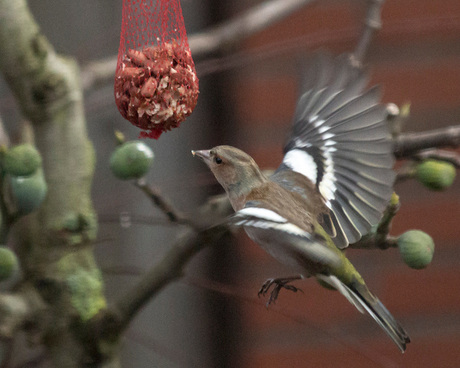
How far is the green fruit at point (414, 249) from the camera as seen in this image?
0.60m

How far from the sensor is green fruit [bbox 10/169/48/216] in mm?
599

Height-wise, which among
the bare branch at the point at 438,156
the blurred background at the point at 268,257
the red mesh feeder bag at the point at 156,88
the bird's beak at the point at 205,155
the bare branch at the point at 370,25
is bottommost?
the blurred background at the point at 268,257

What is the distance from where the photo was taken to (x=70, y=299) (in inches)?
26.3

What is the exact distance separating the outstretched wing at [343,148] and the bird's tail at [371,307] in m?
0.04

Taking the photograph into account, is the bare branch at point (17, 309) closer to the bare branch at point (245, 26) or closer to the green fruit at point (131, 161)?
the green fruit at point (131, 161)

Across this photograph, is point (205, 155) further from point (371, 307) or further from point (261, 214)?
point (371, 307)

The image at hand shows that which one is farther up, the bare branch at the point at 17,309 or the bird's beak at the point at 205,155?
the bird's beak at the point at 205,155

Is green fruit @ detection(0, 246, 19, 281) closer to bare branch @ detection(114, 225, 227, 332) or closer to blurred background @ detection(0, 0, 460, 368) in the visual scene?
bare branch @ detection(114, 225, 227, 332)

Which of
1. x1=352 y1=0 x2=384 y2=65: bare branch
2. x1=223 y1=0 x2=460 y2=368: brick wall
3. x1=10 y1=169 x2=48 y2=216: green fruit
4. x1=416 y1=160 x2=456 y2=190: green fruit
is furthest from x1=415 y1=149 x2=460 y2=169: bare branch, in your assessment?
x1=223 y1=0 x2=460 y2=368: brick wall

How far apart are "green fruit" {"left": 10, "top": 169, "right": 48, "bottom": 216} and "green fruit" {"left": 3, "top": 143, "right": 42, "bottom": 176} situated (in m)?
0.01

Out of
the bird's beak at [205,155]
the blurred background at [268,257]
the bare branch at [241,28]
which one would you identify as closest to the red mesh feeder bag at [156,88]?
the bird's beak at [205,155]

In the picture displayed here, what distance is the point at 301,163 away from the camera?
73 cm

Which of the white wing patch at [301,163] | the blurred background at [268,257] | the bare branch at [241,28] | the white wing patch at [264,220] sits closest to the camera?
the white wing patch at [264,220]

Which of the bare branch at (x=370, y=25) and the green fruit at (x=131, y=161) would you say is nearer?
the green fruit at (x=131, y=161)
